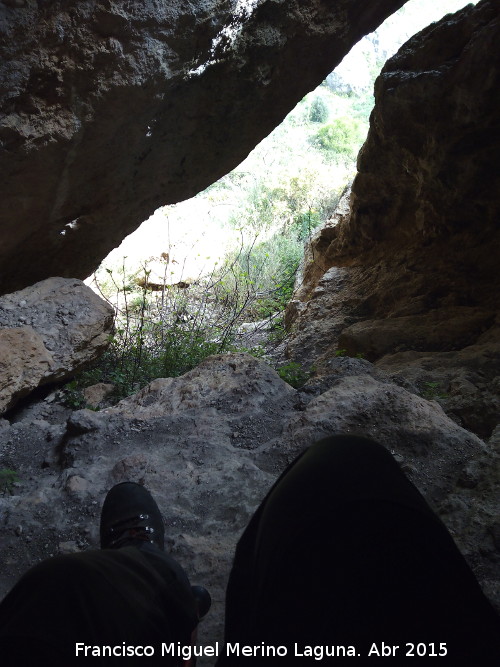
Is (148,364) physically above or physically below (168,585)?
above

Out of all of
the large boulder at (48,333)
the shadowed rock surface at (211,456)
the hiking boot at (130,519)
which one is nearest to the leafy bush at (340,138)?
the large boulder at (48,333)

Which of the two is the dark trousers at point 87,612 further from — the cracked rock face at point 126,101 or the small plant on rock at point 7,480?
the cracked rock face at point 126,101

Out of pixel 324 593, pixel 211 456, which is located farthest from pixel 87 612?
pixel 211 456

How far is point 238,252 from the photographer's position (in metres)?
8.38

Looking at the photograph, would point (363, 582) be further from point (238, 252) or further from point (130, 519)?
point (238, 252)

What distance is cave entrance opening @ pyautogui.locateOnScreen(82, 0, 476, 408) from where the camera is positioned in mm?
4613

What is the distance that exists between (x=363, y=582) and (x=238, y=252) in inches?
305

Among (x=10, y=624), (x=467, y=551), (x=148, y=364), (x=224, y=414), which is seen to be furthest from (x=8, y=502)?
(x=148, y=364)

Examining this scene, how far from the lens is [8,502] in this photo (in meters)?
2.08

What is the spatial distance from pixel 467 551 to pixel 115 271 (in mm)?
6610

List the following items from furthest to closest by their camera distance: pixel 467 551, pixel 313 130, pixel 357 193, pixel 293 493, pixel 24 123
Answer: pixel 313 130, pixel 357 193, pixel 24 123, pixel 467 551, pixel 293 493

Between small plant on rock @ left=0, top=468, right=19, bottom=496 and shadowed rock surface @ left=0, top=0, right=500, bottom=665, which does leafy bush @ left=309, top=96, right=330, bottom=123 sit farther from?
small plant on rock @ left=0, top=468, right=19, bottom=496

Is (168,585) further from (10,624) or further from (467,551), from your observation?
(467,551)

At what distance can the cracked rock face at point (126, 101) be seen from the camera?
2500 mm
